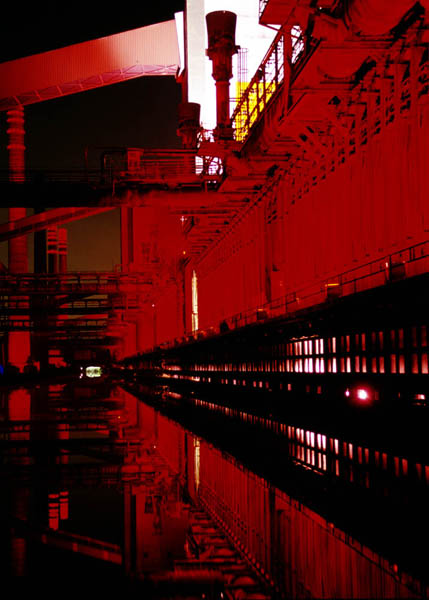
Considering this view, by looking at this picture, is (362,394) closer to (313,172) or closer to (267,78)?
(313,172)

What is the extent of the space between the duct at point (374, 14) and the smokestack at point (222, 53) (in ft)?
55.5

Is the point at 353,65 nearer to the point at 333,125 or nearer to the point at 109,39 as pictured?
the point at 333,125

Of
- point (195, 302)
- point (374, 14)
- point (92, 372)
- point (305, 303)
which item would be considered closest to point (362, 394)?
point (305, 303)

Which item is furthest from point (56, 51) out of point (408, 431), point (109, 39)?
point (408, 431)

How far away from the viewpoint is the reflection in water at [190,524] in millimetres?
5039

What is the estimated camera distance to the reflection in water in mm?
5039

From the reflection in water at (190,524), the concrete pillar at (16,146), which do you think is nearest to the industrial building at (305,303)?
the reflection in water at (190,524)

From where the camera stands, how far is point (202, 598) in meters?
4.74

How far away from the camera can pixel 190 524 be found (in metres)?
7.03

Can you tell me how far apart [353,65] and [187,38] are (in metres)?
53.0

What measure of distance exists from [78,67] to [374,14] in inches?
1965

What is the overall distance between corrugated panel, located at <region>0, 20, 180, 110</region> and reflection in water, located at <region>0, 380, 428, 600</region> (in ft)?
166

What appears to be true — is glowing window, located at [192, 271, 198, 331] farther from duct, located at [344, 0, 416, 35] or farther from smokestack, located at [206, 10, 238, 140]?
duct, located at [344, 0, 416, 35]

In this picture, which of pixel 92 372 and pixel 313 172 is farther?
pixel 92 372
